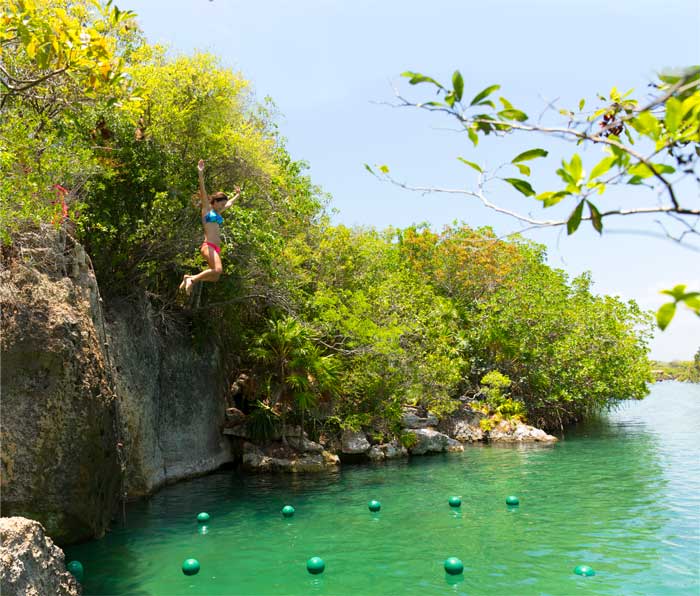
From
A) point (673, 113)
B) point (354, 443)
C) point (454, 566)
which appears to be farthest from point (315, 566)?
point (354, 443)

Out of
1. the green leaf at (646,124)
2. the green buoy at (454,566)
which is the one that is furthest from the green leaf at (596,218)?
the green buoy at (454,566)

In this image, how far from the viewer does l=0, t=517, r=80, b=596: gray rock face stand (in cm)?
548

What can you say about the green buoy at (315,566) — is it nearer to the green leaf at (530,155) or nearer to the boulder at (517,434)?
the green leaf at (530,155)

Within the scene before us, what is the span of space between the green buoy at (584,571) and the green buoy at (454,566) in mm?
1512

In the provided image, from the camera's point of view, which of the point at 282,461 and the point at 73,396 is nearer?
the point at 73,396

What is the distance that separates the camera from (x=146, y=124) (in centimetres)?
1235

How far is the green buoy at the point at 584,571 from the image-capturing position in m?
7.70

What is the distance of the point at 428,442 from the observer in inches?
765

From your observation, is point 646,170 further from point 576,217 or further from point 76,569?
point 76,569

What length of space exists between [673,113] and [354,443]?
1712 cm

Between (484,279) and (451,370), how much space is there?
307 inches

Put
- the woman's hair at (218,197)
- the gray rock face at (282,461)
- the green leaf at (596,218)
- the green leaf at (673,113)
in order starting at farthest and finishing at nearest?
1. the gray rock face at (282,461)
2. the woman's hair at (218,197)
3. the green leaf at (596,218)
4. the green leaf at (673,113)

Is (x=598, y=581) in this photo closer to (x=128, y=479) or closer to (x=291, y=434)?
(x=128, y=479)

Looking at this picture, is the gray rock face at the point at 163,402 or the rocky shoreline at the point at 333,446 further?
the rocky shoreline at the point at 333,446
